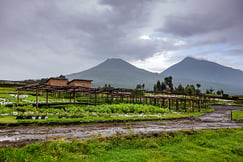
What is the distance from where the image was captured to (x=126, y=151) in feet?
25.4

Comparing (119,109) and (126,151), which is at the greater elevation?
(119,109)

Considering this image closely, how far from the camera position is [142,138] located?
9875 millimetres

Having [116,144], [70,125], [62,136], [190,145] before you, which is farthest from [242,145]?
[70,125]

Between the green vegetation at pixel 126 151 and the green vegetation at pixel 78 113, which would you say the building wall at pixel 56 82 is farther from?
the green vegetation at pixel 126 151

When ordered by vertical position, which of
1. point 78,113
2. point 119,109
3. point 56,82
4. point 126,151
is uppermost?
point 56,82

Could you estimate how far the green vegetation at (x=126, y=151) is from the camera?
671 cm

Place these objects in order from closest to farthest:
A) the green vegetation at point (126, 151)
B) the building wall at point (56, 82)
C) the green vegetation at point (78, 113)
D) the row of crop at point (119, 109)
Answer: the green vegetation at point (126, 151)
the green vegetation at point (78, 113)
the row of crop at point (119, 109)
the building wall at point (56, 82)

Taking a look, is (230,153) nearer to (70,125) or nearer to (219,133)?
(219,133)

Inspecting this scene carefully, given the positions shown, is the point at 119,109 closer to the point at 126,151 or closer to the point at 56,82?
the point at 126,151

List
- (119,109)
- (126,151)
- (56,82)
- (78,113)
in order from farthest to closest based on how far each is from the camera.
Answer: (56,82), (119,109), (78,113), (126,151)

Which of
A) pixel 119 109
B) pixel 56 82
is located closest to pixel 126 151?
pixel 119 109

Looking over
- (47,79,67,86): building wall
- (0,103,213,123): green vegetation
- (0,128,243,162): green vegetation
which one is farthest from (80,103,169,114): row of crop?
(47,79,67,86): building wall

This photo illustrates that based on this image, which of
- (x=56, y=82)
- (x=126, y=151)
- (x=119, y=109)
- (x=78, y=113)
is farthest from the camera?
(x=56, y=82)

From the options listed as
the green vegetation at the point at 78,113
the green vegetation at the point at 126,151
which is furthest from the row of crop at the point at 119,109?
the green vegetation at the point at 126,151
